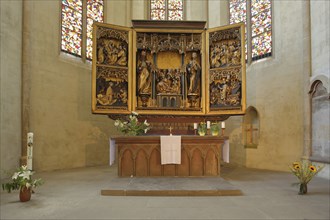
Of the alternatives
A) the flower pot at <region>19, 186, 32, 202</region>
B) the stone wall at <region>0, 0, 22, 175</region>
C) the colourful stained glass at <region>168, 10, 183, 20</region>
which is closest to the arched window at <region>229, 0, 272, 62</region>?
the colourful stained glass at <region>168, 10, 183, 20</region>

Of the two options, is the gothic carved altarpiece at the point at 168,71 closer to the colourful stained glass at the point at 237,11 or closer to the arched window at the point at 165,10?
the colourful stained glass at the point at 237,11

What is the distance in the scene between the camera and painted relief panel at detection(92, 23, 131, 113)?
10.1 m

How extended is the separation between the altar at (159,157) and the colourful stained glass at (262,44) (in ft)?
19.7

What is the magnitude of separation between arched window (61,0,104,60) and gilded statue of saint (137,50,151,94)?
4.21 m

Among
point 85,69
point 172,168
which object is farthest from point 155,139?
point 85,69

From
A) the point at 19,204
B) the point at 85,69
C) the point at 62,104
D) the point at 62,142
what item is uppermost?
the point at 85,69

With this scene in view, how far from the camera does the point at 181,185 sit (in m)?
7.40

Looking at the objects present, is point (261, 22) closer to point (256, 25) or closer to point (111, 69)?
point (256, 25)

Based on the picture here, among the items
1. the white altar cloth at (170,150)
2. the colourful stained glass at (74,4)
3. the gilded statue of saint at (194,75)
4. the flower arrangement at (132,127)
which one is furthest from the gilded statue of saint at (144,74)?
the colourful stained glass at (74,4)

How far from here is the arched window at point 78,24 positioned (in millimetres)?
13070

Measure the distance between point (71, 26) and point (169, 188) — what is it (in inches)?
379

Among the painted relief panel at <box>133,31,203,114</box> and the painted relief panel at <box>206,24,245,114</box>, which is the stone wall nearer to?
the painted relief panel at <box>133,31,203,114</box>

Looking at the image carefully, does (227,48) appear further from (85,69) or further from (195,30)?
(85,69)

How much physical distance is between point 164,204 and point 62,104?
27.0 feet
